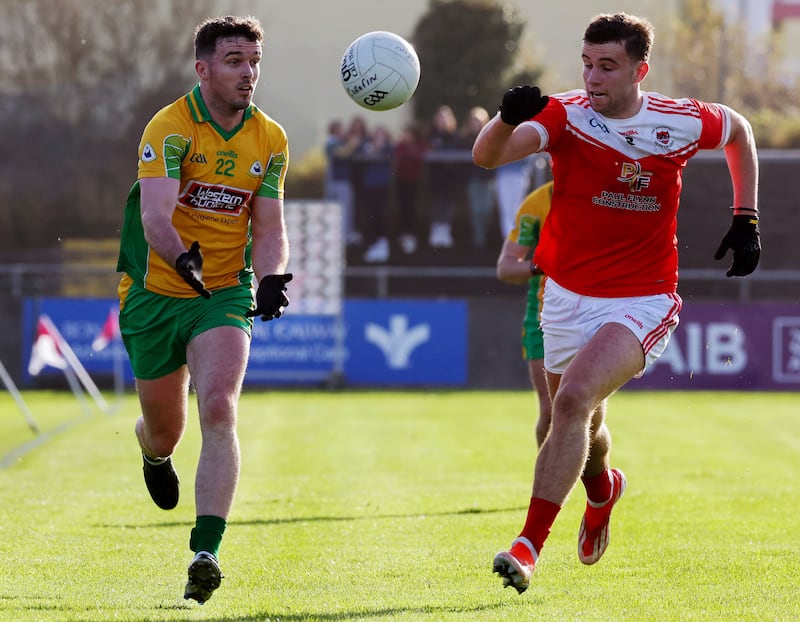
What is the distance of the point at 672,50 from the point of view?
125 ft

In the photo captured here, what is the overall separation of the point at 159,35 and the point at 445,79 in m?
7.07

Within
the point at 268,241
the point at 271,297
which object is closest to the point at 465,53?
the point at 268,241

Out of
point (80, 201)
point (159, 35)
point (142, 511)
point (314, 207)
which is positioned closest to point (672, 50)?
point (159, 35)

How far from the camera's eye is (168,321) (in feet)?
22.0

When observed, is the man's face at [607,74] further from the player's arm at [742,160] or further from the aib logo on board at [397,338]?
the aib logo on board at [397,338]

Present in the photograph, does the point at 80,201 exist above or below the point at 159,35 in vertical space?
below

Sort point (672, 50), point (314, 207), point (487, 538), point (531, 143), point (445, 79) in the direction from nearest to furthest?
point (531, 143) → point (487, 538) → point (314, 207) → point (445, 79) → point (672, 50)

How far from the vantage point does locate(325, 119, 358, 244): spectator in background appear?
76.0ft

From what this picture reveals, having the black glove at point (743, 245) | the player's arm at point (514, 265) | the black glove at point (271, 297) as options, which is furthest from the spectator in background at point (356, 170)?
the black glove at point (271, 297)

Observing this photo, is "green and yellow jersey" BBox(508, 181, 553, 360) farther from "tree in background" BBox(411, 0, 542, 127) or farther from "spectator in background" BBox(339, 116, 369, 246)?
"tree in background" BBox(411, 0, 542, 127)

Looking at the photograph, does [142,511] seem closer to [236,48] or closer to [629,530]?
[629,530]

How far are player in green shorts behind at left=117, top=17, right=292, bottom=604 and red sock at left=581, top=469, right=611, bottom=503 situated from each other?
5.72 feet

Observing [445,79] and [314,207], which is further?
[445,79]

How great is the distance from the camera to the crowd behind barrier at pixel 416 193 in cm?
2328
